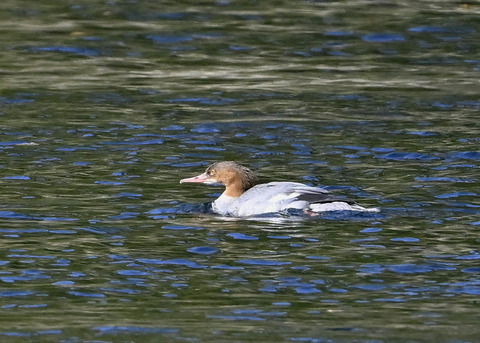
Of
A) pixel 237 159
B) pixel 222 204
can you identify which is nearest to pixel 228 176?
pixel 222 204

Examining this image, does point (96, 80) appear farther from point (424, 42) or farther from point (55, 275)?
point (55, 275)

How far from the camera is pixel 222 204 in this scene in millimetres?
13391

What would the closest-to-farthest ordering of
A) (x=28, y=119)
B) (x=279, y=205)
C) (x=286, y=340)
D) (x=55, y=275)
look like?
(x=286, y=340), (x=55, y=275), (x=279, y=205), (x=28, y=119)

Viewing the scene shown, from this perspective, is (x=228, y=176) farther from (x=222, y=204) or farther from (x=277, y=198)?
(x=277, y=198)

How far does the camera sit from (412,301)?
9367mm

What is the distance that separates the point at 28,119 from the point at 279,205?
5.69m

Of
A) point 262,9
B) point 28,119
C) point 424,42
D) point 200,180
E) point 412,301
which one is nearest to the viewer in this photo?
point 412,301

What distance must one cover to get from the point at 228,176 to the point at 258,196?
89cm

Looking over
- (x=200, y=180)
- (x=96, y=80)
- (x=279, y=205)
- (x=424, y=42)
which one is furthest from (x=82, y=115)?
(x=424, y=42)

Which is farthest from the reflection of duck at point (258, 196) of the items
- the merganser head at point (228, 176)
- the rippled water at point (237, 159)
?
the rippled water at point (237, 159)

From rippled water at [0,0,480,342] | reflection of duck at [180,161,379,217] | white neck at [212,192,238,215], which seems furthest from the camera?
white neck at [212,192,238,215]

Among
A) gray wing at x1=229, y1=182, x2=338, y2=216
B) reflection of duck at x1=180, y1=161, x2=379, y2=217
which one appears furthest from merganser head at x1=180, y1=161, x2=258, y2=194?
gray wing at x1=229, y1=182, x2=338, y2=216

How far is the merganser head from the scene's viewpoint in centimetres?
1376

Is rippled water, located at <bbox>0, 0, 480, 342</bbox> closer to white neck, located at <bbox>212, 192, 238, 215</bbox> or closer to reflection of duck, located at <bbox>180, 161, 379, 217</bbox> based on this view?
reflection of duck, located at <bbox>180, 161, 379, 217</bbox>
